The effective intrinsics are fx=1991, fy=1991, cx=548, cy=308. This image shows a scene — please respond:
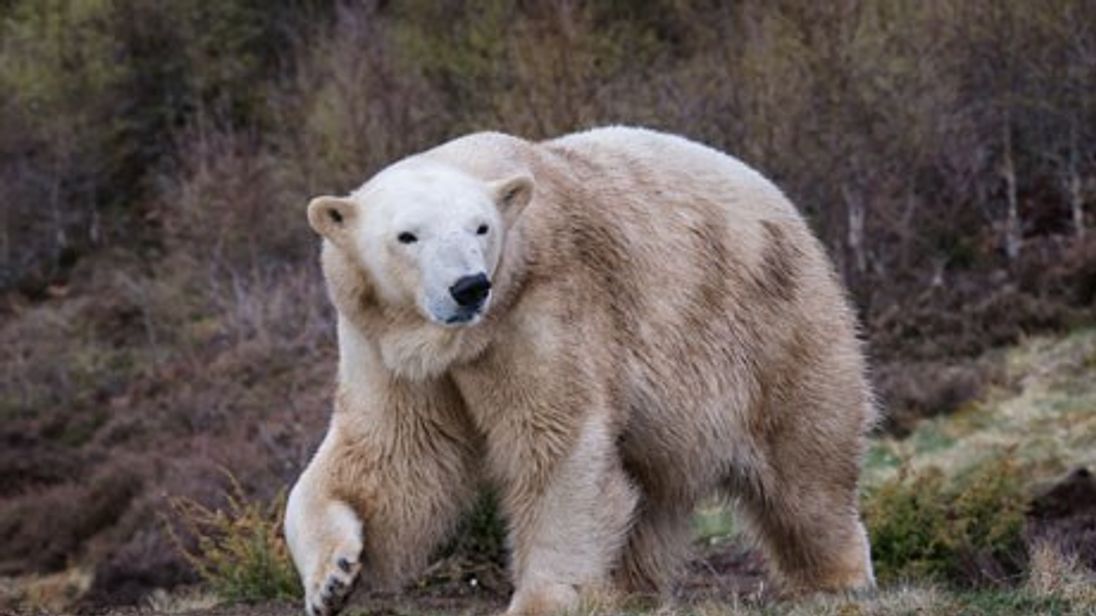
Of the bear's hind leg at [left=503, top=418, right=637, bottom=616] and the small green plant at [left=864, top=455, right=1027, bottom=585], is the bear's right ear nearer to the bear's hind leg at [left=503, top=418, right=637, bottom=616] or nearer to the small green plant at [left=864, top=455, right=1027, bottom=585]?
the bear's hind leg at [left=503, top=418, right=637, bottom=616]

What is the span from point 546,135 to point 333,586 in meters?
23.9

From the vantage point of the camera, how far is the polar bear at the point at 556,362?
649 cm

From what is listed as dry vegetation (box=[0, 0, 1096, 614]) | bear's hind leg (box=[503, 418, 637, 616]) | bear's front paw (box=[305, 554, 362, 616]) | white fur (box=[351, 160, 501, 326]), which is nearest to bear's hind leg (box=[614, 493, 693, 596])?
bear's hind leg (box=[503, 418, 637, 616])

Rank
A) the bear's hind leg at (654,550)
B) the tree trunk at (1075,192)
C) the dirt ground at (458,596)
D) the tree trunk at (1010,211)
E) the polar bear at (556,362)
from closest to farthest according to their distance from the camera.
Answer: the polar bear at (556,362) < the bear's hind leg at (654,550) < the dirt ground at (458,596) < the tree trunk at (1010,211) < the tree trunk at (1075,192)

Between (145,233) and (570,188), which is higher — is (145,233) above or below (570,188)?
below

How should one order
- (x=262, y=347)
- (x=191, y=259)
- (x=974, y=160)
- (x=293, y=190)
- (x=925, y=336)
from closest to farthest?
1. (x=925, y=336)
2. (x=974, y=160)
3. (x=262, y=347)
4. (x=293, y=190)
5. (x=191, y=259)

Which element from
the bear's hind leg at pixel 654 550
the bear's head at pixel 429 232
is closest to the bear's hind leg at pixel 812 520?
the bear's hind leg at pixel 654 550

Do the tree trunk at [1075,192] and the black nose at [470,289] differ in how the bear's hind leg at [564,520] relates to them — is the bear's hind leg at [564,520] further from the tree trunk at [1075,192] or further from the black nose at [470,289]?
the tree trunk at [1075,192]

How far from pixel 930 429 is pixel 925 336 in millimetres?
4387

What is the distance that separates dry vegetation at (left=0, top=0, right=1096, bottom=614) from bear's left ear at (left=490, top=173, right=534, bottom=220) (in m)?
5.73

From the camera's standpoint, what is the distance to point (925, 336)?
84.4 ft

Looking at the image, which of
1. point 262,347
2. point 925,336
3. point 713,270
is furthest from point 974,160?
point 713,270

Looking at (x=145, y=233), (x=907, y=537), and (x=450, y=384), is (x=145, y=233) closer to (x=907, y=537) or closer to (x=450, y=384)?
(x=907, y=537)

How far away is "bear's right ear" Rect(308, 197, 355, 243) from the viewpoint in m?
6.55
